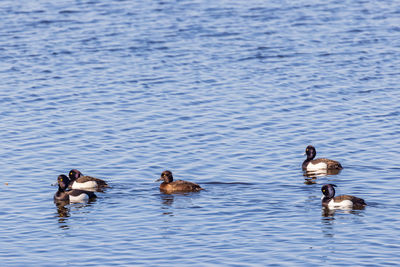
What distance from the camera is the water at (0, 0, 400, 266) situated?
26.2 m

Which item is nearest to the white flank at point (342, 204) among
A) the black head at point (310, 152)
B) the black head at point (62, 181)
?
the black head at point (310, 152)

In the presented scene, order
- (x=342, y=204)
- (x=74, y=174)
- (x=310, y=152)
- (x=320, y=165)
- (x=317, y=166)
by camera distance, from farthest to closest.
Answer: (x=310, y=152) → (x=317, y=166) → (x=320, y=165) → (x=74, y=174) → (x=342, y=204)

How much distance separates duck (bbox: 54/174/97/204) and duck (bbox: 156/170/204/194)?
248 cm

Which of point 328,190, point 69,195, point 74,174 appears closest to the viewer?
point 328,190

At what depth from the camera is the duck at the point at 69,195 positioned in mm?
30375

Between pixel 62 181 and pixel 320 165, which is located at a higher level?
pixel 320 165

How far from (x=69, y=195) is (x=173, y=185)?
11.9ft

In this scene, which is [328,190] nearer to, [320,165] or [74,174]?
[320,165]

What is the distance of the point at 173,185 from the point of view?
101 ft

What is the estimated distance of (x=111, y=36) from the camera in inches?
2303

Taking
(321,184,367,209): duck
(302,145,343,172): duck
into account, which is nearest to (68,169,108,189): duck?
(302,145,343,172): duck

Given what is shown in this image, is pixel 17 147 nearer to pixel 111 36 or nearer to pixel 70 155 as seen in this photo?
pixel 70 155

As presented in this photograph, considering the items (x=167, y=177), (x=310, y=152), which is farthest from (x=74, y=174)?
(x=310, y=152)

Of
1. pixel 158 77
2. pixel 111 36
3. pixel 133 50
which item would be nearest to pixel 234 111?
pixel 158 77
